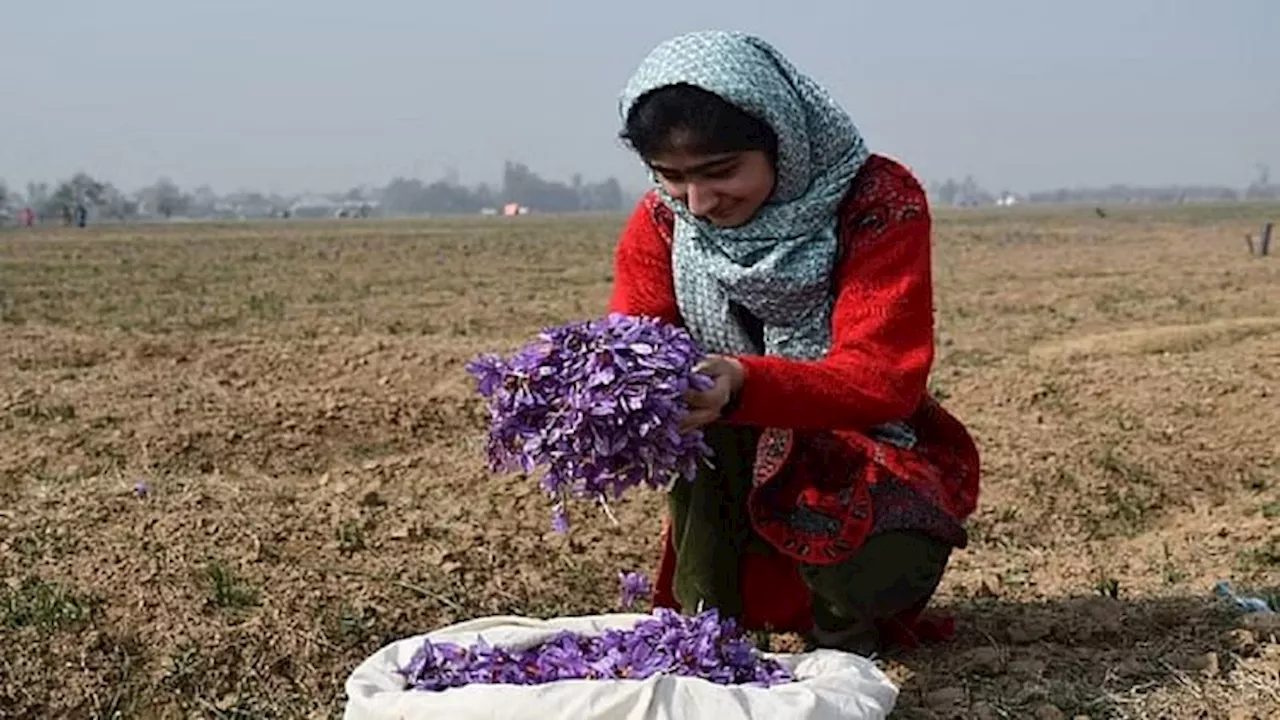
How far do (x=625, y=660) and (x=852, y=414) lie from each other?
2.07 ft

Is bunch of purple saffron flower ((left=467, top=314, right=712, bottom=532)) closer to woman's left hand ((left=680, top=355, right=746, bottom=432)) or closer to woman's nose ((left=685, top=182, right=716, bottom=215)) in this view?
woman's left hand ((left=680, top=355, right=746, bottom=432))

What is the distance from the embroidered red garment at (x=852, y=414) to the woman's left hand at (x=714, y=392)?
3 centimetres

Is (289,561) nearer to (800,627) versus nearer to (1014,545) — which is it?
(800,627)

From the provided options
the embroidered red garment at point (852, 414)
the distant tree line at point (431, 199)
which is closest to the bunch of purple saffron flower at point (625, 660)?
the embroidered red garment at point (852, 414)

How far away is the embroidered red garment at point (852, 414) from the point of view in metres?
2.92

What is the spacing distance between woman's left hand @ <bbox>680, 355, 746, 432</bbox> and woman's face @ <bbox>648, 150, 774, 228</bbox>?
420 mm

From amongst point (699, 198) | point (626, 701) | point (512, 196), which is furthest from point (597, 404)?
point (512, 196)

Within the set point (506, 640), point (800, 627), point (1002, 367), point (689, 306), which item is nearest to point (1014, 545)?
point (800, 627)

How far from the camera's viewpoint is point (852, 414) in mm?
2934

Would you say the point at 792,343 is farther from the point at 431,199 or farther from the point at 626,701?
the point at 431,199

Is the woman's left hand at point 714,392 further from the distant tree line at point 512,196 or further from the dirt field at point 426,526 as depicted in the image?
the distant tree line at point 512,196

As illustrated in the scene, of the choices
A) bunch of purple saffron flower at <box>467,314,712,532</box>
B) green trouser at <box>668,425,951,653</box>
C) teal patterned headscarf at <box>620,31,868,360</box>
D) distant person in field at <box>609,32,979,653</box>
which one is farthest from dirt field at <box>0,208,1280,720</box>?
bunch of purple saffron flower at <box>467,314,712,532</box>

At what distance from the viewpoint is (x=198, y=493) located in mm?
5137

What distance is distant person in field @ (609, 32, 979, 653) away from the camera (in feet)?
9.62
